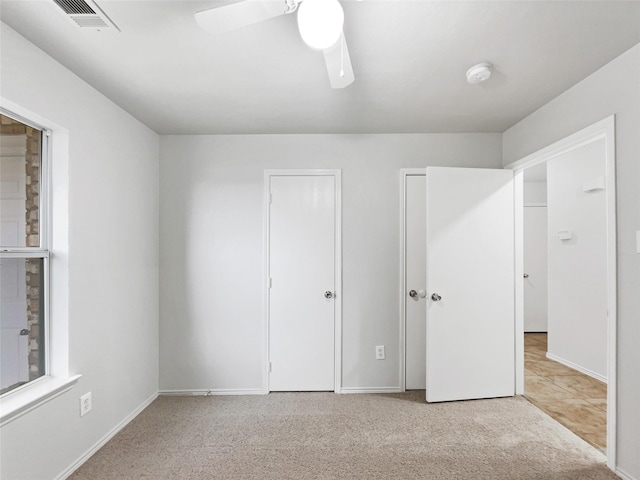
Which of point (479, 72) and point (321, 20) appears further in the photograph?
point (479, 72)

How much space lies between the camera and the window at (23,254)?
1.67m

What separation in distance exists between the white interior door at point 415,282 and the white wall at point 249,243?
0.36 ft

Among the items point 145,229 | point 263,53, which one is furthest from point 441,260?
point 145,229

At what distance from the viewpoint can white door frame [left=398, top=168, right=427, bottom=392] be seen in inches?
116

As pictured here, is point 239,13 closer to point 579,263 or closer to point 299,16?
point 299,16

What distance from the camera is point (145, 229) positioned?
278cm

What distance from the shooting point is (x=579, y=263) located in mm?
3549

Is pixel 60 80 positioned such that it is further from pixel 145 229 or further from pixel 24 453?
pixel 24 453

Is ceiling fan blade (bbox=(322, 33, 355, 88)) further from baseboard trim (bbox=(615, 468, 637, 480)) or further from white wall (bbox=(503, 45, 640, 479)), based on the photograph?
baseboard trim (bbox=(615, 468, 637, 480))

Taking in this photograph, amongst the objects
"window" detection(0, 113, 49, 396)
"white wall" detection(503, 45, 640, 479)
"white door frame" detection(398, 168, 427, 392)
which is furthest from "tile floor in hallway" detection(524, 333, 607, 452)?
"window" detection(0, 113, 49, 396)

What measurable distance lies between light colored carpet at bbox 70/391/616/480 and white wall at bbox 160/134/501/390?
0.35 m

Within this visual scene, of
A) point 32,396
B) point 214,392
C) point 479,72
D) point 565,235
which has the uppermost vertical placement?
point 479,72

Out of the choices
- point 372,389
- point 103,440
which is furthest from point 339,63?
point 103,440

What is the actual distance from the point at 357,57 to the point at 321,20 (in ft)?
2.59
